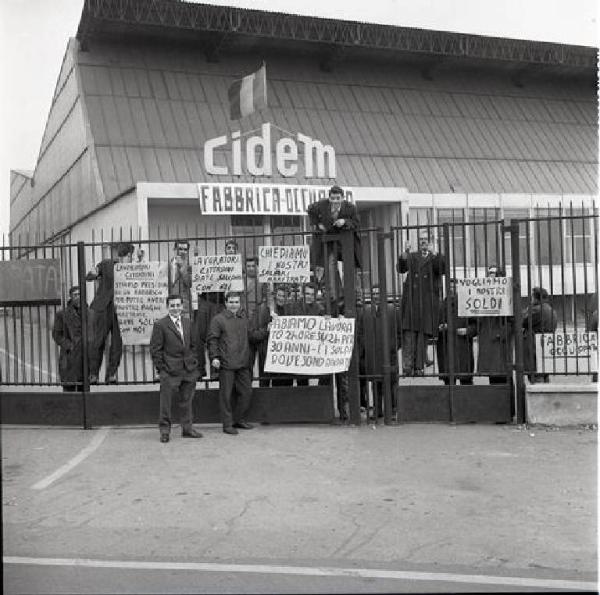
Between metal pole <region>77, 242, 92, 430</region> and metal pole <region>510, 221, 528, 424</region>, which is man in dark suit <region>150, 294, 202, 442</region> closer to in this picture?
metal pole <region>77, 242, 92, 430</region>

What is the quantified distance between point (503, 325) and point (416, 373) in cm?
120

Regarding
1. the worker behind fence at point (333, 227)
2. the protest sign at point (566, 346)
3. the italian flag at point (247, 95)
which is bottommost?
the protest sign at point (566, 346)

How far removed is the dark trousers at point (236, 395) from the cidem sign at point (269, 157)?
1413 cm

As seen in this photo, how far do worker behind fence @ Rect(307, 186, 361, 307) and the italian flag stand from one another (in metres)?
15.4

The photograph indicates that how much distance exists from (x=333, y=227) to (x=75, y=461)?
13.3 ft

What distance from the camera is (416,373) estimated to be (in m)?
10.2

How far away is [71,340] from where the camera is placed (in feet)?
34.9

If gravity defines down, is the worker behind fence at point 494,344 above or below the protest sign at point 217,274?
below

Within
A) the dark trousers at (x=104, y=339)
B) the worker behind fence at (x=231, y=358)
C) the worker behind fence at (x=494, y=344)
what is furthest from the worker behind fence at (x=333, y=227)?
the dark trousers at (x=104, y=339)

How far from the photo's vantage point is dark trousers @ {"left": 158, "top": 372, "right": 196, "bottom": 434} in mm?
9328

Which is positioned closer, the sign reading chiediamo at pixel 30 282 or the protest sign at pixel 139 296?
the protest sign at pixel 139 296

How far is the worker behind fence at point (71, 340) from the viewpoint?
10.5 meters

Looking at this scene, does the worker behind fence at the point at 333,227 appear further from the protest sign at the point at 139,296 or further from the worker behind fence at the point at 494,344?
the protest sign at the point at 139,296

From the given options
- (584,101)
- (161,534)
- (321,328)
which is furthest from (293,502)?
(584,101)
